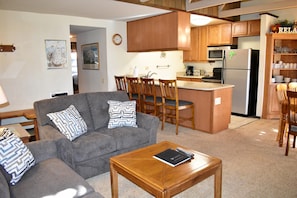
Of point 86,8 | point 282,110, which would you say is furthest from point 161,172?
point 86,8

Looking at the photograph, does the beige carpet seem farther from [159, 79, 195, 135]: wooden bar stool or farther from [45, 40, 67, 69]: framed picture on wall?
[45, 40, 67, 69]: framed picture on wall

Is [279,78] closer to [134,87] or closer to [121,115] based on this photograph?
[134,87]

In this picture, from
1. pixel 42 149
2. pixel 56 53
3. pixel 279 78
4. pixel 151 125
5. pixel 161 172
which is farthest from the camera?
pixel 279 78

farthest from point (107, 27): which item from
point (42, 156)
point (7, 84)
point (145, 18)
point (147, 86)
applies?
point (42, 156)

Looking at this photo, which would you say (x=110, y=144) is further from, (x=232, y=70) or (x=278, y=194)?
(x=232, y=70)

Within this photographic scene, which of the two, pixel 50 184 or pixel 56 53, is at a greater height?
pixel 56 53

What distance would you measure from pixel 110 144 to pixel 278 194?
6.19 feet

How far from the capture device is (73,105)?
3148 mm

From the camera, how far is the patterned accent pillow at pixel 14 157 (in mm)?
1823

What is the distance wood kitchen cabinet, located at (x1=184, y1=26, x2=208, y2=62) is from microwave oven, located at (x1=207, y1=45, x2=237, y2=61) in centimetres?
25

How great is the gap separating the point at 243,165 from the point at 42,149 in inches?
96.0

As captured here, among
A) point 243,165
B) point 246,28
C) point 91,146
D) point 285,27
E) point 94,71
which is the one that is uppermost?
point 246,28

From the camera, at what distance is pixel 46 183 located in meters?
1.78

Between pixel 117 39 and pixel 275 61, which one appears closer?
pixel 275 61
